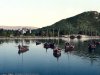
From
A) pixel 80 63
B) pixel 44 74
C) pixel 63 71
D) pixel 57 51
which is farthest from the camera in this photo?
pixel 57 51

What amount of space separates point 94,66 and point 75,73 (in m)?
24.2

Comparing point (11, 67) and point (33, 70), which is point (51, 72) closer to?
point (33, 70)

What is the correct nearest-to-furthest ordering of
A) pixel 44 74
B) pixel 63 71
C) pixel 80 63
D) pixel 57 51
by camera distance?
pixel 44 74
pixel 63 71
pixel 80 63
pixel 57 51

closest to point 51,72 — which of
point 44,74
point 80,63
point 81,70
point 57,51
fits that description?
point 44,74

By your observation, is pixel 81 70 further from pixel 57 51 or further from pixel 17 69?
pixel 57 51

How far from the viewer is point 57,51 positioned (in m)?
190

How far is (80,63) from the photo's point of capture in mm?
156375

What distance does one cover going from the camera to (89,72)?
128m

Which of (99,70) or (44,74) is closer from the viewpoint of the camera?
(44,74)

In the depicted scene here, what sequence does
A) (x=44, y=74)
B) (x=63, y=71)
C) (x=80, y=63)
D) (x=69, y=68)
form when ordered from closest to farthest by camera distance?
(x=44, y=74) → (x=63, y=71) → (x=69, y=68) → (x=80, y=63)

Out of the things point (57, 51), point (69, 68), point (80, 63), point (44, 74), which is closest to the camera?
point (44, 74)

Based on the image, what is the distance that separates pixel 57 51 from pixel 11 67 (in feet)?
182

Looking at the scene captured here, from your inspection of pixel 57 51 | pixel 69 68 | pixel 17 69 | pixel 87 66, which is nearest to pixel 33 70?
pixel 17 69

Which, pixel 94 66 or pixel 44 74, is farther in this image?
pixel 94 66
